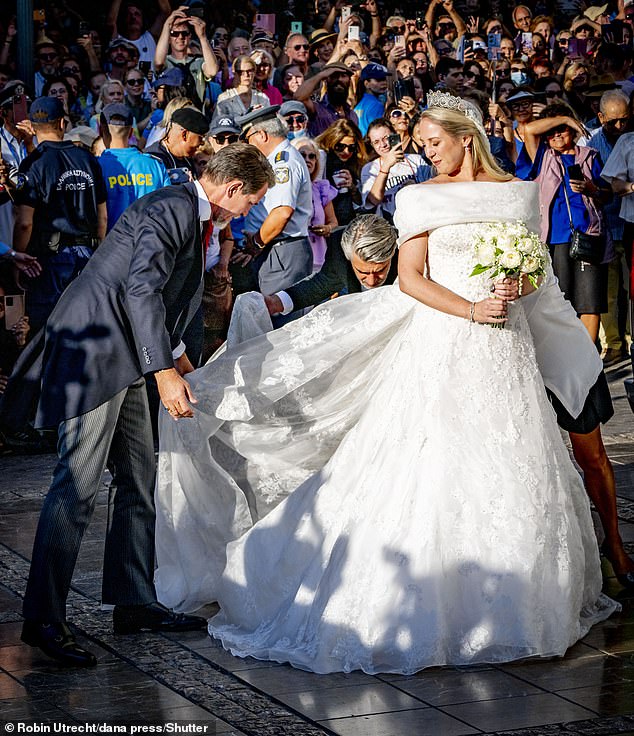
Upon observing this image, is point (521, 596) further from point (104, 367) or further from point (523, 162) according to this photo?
point (523, 162)

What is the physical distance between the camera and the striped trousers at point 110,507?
17.2 feet

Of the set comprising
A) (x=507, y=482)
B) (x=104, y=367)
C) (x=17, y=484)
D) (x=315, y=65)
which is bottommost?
(x=17, y=484)

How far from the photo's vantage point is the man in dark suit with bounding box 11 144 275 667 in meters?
5.19

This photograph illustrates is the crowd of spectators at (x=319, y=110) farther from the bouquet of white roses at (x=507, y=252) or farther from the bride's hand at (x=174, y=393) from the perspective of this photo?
the bride's hand at (x=174, y=393)

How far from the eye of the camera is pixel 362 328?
5832 millimetres

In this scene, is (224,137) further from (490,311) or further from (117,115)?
(490,311)

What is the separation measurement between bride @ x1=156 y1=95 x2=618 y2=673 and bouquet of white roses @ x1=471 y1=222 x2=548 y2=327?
115 mm

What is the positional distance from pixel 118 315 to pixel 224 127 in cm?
493

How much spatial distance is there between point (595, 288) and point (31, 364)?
7.15 m

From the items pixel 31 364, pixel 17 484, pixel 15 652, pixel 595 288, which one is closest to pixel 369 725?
pixel 15 652

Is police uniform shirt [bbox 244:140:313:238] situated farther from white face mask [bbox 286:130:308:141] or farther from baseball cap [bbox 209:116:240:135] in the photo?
white face mask [bbox 286:130:308:141]

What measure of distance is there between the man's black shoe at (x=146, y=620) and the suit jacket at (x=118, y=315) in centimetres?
92

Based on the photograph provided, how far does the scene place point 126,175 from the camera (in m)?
9.54

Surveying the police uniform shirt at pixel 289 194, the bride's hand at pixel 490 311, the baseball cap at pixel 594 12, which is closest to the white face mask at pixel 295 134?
the police uniform shirt at pixel 289 194
